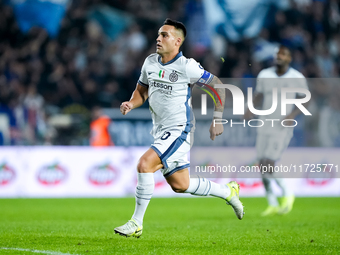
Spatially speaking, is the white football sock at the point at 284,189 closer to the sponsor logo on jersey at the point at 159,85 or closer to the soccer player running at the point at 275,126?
the soccer player running at the point at 275,126

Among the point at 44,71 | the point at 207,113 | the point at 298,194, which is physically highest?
the point at 44,71

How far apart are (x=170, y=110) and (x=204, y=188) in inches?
39.9

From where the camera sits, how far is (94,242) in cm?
607

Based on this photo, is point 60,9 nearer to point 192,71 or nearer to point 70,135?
point 70,135

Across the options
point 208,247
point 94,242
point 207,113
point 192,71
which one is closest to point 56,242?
point 94,242

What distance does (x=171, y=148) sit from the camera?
240 inches

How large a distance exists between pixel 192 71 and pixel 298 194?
28.7 feet

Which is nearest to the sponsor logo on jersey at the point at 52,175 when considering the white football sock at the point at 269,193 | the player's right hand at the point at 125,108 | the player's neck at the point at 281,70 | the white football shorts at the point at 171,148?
the white football sock at the point at 269,193

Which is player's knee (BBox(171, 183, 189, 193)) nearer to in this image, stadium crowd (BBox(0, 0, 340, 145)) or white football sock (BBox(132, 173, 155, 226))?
white football sock (BBox(132, 173, 155, 226))

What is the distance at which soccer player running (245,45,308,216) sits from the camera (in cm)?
937

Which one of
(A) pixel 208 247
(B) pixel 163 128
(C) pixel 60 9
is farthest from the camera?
(C) pixel 60 9

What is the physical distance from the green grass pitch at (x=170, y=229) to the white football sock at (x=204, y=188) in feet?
1.74

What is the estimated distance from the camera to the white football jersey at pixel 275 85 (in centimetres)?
941

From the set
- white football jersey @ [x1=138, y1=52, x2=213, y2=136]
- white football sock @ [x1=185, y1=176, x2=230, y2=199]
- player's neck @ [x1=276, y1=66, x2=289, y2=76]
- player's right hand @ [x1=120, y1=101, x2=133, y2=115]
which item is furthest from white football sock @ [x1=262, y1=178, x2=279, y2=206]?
player's right hand @ [x1=120, y1=101, x2=133, y2=115]
